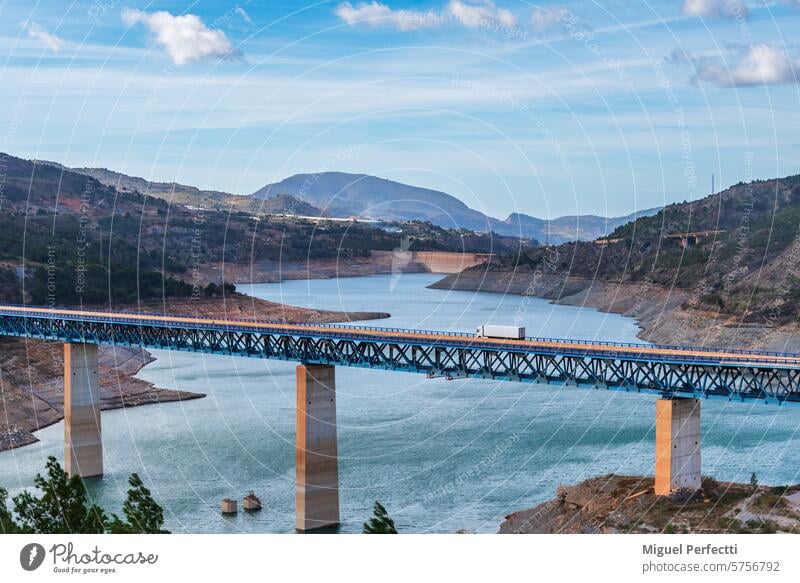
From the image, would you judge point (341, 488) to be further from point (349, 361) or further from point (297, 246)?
point (297, 246)

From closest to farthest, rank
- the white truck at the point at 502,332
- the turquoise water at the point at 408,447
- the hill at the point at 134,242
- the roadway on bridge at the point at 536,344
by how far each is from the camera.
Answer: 1. the roadway on bridge at the point at 536,344
2. the turquoise water at the point at 408,447
3. the white truck at the point at 502,332
4. the hill at the point at 134,242

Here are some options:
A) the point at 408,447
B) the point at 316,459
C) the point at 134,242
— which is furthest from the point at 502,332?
the point at 134,242

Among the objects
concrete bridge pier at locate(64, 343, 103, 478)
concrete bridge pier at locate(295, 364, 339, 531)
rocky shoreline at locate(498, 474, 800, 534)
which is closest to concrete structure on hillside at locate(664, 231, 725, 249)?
concrete bridge pier at locate(64, 343, 103, 478)

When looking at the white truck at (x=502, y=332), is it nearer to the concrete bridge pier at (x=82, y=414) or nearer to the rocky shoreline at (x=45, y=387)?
the concrete bridge pier at (x=82, y=414)

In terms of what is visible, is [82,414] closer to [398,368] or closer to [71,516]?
[398,368]

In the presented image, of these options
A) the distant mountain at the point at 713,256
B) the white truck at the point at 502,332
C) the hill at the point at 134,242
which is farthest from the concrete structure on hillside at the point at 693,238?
the white truck at the point at 502,332

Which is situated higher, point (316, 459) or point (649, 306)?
point (649, 306)

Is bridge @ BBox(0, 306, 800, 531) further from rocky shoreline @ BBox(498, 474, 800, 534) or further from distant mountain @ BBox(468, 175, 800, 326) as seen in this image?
distant mountain @ BBox(468, 175, 800, 326)
